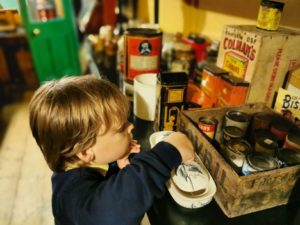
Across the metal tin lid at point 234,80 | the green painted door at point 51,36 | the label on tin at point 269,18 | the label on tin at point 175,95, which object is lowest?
the green painted door at point 51,36

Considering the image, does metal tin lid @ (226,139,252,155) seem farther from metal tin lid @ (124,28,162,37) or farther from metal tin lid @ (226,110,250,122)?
metal tin lid @ (124,28,162,37)

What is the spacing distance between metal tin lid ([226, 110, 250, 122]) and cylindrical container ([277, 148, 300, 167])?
5.4 inches

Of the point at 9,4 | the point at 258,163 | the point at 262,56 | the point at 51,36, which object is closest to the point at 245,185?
the point at 258,163

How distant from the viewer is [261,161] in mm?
514

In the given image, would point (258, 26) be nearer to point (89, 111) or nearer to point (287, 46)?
point (287, 46)

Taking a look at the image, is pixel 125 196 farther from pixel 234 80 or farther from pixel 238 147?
pixel 234 80

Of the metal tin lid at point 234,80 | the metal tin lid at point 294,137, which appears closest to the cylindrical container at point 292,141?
the metal tin lid at point 294,137

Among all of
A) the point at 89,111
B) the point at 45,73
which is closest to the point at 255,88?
the point at 89,111

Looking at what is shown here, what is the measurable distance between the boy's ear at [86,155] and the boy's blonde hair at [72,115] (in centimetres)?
1

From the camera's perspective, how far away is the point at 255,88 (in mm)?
758

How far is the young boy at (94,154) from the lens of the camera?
17.9 inches

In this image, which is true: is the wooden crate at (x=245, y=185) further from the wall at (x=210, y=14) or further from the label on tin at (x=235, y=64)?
the wall at (x=210, y=14)

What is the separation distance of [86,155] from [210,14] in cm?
110

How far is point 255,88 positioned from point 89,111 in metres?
0.50
